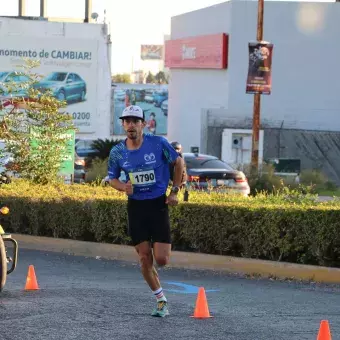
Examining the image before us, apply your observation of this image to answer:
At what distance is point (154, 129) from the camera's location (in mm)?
77000

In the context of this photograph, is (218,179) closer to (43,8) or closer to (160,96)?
(43,8)

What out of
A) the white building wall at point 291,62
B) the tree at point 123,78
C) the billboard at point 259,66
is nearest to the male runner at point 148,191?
the billboard at point 259,66

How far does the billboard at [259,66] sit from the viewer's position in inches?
1292

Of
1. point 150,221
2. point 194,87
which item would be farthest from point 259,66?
point 150,221

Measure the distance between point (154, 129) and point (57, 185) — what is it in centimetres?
5866

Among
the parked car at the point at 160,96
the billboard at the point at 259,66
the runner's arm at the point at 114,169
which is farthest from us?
the parked car at the point at 160,96

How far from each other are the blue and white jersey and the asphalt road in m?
1.13

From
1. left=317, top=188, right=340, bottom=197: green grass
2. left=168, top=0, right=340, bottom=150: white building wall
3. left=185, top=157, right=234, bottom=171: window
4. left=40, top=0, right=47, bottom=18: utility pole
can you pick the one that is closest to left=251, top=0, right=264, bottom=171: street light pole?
left=317, top=188, right=340, bottom=197: green grass

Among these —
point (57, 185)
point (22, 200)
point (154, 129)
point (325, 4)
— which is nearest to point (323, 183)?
point (325, 4)

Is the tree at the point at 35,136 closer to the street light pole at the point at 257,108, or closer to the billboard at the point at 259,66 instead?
the billboard at the point at 259,66

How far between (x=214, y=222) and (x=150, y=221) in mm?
4588

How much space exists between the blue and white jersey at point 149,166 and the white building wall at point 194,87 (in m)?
36.9

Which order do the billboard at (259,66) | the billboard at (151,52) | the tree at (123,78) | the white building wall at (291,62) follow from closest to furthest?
1. the billboard at (259,66)
2. the white building wall at (291,62)
3. the tree at (123,78)
4. the billboard at (151,52)

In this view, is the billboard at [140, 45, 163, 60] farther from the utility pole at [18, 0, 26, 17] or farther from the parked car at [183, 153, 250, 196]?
the parked car at [183, 153, 250, 196]
